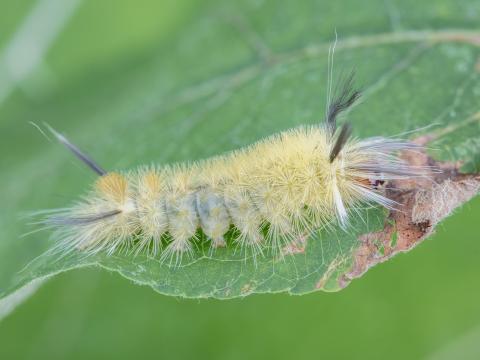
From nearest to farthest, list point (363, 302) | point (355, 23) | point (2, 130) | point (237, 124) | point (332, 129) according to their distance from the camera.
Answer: point (332, 129), point (237, 124), point (355, 23), point (363, 302), point (2, 130)

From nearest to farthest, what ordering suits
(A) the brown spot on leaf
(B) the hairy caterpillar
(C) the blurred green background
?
1. (A) the brown spot on leaf
2. (B) the hairy caterpillar
3. (C) the blurred green background

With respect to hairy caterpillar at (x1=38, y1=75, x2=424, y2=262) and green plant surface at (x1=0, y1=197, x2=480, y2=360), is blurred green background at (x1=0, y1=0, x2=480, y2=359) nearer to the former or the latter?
green plant surface at (x1=0, y1=197, x2=480, y2=360)

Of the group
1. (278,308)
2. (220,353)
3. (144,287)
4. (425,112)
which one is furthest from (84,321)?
(425,112)

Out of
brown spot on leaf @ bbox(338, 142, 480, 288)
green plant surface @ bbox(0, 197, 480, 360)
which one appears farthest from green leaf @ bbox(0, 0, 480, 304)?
green plant surface @ bbox(0, 197, 480, 360)

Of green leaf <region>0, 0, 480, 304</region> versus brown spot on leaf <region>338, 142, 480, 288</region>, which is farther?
green leaf <region>0, 0, 480, 304</region>

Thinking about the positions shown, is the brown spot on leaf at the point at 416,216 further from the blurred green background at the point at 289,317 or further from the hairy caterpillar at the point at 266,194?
the blurred green background at the point at 289,317

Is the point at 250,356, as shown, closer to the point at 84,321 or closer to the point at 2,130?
the point at 84,321
